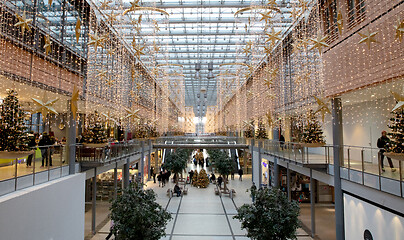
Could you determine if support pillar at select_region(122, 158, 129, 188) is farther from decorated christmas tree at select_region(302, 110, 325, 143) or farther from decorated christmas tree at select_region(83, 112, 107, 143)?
decorated christmas tree at select_region(302, 110, 325, 143)

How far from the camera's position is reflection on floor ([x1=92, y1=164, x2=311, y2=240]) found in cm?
1005

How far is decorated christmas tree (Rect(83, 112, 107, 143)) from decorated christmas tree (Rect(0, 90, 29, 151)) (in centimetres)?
330

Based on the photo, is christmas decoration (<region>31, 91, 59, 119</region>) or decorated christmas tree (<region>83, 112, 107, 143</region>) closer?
christmas decoration (<region>31, 91, 59, 119</region>)

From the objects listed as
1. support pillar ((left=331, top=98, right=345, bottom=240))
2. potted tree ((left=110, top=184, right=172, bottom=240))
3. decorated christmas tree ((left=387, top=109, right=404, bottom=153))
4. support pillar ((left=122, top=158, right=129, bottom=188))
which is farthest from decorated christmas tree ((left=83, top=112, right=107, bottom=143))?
decorated christmas tree ((left=387, top=109, right=404, bottom=153))

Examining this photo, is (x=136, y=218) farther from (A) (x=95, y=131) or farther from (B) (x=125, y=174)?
(B) (x=125, y=174)

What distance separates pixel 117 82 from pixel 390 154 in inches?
382

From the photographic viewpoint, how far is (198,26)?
17406 mm

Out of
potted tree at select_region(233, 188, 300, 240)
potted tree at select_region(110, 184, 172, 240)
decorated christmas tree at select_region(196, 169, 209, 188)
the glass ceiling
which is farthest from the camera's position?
decorated christmas tree at select_region(196, 169, 209, 188)

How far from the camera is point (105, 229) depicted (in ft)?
34.9

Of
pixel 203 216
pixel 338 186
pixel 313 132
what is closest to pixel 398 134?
pixel 313 132

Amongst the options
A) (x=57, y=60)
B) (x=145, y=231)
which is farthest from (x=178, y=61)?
(x=145, y=231)

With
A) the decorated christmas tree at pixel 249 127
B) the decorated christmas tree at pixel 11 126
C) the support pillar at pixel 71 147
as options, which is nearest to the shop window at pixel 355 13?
the decorated christmas tree at pixel 249 127

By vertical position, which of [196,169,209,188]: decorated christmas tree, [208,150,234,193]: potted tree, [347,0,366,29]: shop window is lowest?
[196,169,209,188]: decorated christmas tree

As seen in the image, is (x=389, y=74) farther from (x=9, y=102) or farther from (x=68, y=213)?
(x=68, y=213)
